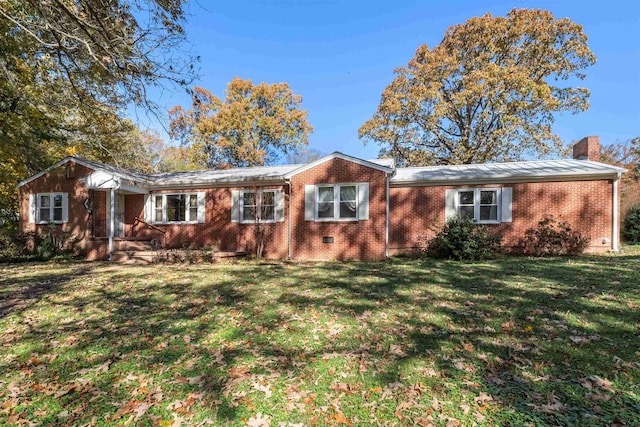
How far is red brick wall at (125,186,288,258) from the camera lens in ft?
42.4

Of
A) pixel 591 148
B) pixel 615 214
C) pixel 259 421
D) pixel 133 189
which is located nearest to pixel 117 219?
pixel 133 189

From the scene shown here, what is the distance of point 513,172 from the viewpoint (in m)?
11.8

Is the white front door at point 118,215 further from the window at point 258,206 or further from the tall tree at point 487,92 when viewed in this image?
the tall tree at point 487,92

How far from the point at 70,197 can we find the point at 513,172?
1770 cm

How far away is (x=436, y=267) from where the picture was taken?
8.97 m

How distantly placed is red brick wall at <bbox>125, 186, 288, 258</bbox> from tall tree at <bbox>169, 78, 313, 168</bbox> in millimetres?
14123

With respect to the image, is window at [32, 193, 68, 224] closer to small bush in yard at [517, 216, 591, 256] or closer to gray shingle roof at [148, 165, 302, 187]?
gray shingle roof at [148, 165, 302, 187]

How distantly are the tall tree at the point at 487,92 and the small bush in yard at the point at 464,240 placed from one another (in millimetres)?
12452

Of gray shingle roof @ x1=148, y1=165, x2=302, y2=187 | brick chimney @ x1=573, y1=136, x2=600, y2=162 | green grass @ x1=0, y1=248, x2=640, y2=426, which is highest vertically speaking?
brick chimney @ x1=573, y1=136, x2=600, y2=162

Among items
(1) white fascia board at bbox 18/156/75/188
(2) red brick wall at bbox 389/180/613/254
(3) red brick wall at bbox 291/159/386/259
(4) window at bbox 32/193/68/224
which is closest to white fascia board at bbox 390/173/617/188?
(2) red brick wall at bbox 389/180/613/254

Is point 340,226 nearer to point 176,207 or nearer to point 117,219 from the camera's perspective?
point 176,207

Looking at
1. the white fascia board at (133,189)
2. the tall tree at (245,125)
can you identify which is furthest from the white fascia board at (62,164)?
the tall tree at (245,125)

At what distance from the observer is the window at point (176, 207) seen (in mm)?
14000

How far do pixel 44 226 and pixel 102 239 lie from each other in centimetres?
329
